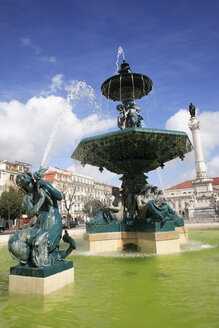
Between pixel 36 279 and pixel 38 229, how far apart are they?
2.55 feet

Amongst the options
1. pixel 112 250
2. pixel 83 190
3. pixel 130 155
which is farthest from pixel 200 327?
pixel 83 190

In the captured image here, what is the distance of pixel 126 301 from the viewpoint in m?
3.43

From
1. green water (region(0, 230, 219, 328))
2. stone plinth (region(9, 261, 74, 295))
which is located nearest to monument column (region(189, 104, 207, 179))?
green water (region(0, 230, 219, 328))

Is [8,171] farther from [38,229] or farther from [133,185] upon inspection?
[38,229]

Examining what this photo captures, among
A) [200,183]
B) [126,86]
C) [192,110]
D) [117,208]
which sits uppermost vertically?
[192,110]

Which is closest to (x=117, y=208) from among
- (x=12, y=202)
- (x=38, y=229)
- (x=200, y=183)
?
(x=38, y=229)

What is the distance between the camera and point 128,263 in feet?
20.4

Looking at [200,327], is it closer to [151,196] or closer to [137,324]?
[137,324]

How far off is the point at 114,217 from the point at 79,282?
188 inches

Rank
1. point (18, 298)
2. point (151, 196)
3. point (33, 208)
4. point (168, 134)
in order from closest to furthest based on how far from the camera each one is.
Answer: point (18, 298), point (33, 208), point (168, 134), point (151, 196)

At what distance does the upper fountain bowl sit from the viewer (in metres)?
10.5

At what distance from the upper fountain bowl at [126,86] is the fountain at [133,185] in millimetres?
44

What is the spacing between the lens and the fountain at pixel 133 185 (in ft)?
25.9

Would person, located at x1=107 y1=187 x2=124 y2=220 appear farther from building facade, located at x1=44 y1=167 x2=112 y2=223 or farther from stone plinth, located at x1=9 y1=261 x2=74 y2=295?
building facade, located at x1=44 y1=167 x2=112 y2=223
